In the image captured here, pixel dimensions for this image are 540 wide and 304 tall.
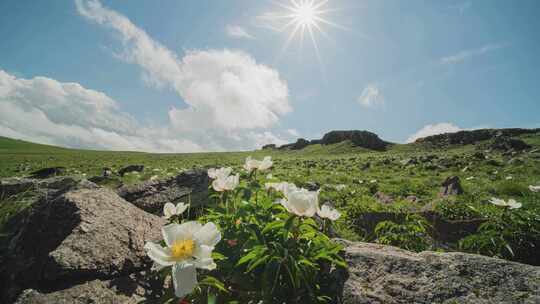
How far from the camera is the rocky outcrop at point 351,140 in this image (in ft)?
247

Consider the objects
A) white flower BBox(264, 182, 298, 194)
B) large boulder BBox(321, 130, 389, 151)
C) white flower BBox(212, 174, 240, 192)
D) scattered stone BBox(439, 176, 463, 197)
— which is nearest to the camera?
white flower BBox(264, 182, 298, 194)

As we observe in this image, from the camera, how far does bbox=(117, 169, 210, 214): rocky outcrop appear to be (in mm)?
6818

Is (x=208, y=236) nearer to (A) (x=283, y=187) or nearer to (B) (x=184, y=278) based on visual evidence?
(B) (x=184, y=278)

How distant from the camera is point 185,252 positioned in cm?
221

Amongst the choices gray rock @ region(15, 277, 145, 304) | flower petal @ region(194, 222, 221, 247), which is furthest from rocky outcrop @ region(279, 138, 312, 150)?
flower petal @ region(194, 222, 221, 247)

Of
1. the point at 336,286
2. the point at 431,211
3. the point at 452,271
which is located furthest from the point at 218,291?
the point at 431,211

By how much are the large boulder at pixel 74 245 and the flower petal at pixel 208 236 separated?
1.50 m

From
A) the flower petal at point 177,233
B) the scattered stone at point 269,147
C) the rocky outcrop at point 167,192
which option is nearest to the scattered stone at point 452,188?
the rocky outcrop at point 167,192

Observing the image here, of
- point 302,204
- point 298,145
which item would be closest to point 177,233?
point 302,204

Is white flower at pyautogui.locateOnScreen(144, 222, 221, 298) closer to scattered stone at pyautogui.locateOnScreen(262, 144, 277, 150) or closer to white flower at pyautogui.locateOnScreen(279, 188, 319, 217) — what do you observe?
white flower at pyautogui.locateOnScreen(279, 188, 319, 217)

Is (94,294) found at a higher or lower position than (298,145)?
lower

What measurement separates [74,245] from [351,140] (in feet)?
271

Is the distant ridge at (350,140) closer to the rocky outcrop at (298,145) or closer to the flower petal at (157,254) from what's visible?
the rocky outcrop at (298,145)

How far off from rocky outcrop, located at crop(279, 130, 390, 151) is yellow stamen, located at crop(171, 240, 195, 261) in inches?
2919
